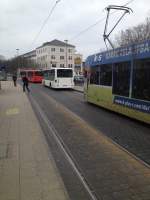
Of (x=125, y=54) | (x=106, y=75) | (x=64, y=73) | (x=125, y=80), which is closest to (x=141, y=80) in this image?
(x=125, y=80)

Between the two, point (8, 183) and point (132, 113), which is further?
point (132, 113)

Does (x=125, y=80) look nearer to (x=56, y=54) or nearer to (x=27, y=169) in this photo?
(x=27, y=169)

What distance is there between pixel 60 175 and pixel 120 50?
10086 millimetres

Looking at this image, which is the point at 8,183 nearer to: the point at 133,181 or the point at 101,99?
the point at 133,181

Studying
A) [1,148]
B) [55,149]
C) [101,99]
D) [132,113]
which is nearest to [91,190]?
[55,149]

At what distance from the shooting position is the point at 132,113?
48.6ft

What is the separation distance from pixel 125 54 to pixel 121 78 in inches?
40.6

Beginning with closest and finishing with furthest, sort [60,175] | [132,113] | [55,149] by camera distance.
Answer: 1. [60,175]
2. [55,149]
3. [132,113]

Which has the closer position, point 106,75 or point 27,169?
point 27,169

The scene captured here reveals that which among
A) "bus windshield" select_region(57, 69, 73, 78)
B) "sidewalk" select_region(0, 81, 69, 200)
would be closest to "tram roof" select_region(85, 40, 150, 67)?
"sidewalk" select_region(0, 81, 69, 200)

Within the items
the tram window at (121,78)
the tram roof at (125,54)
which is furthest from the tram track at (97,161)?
the tram roof at (125,54)

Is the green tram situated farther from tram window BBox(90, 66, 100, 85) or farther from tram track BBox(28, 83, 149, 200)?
tram track BBox(28, 83, 149, 200)

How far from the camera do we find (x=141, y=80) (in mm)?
13875

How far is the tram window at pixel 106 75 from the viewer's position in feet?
59.0
